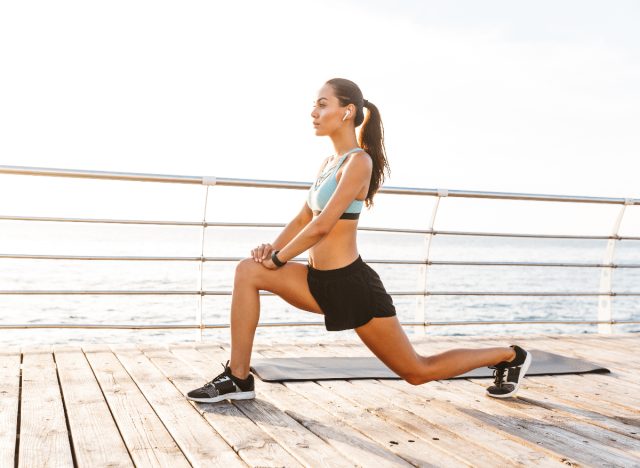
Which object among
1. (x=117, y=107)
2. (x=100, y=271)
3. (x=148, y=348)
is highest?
(x=117, y=107)

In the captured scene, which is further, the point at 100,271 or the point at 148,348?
the point at 100,271

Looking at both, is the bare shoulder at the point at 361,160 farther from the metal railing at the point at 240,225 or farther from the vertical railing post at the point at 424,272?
the vertical railing post at the point at 424,272

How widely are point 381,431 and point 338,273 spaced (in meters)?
0.63

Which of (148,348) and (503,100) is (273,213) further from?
(148,348)

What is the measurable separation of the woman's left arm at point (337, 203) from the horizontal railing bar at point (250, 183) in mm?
1751

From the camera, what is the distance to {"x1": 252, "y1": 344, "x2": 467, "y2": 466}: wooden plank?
2.25 metres

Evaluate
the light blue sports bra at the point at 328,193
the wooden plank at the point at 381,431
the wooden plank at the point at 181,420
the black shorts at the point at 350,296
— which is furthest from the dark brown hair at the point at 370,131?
the wooden plank at the point at 181,420

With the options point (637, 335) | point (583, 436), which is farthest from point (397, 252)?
point (583, 436)

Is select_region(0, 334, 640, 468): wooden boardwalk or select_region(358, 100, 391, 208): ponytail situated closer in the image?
select_region(0, 334, 640, 468): wooden boardwalk

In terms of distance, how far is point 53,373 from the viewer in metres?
3.43

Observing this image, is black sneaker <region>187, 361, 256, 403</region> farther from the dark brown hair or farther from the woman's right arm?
the dark brown hair

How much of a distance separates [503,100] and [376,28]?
1789 centimetres

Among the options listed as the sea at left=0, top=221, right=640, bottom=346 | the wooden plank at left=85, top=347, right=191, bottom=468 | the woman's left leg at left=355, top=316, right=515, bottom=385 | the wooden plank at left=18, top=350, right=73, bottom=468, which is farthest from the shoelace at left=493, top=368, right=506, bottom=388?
the wooden plank at left=18, top=350, right=73, bottom=468

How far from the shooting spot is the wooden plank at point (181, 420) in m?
2.19
